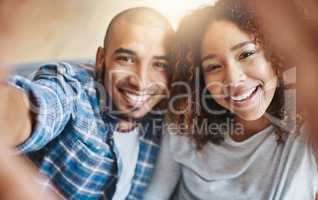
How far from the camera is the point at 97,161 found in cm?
56

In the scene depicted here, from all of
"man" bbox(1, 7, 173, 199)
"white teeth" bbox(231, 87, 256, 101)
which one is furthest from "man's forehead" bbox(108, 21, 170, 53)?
"white teeth" bbox(231, 87, 256, 101)

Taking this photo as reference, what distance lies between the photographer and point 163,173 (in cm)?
59

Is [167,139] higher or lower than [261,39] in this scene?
lower

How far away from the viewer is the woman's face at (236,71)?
0.55 meters

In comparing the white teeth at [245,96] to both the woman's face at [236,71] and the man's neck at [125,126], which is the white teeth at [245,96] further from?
the man's neck at [125,126]

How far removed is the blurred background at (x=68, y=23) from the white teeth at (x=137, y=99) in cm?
6

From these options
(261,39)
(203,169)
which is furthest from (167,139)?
(261,39)

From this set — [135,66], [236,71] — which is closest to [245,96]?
[236,71]

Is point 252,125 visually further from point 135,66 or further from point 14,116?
point 14,116

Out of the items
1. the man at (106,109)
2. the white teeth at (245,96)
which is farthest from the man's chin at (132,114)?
the white teeth at (245,96)

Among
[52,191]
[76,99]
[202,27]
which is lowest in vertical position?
[52,191]

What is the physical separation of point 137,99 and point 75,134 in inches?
3.2

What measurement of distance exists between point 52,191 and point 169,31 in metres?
0.22

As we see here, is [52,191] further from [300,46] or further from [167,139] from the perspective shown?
[300,46]
